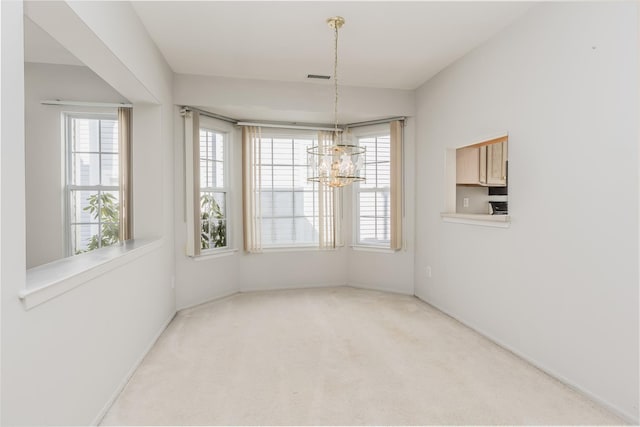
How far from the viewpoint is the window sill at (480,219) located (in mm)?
2941

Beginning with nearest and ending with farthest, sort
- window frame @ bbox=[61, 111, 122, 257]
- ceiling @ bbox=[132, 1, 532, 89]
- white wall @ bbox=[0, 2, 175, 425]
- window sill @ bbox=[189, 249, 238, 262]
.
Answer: white wall @ bbox=[0, 2, 175, 425], ceiling @ bbox=[132, 1, 532, 89], window frame @ bbox=[61, 111, 122, 257], window sill @ bbox=[189, 249, 238, 262]

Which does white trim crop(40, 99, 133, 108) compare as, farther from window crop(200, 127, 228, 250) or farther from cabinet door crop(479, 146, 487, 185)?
cabinet door crop(479, 146, 487, 185)

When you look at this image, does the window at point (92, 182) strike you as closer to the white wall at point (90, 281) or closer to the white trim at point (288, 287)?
the white wall at point (90, 281)

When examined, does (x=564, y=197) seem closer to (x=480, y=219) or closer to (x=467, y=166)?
(x=480, y=219)

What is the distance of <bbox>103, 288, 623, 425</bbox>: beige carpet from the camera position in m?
2.02

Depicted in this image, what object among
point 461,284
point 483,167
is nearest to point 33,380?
point 461,284

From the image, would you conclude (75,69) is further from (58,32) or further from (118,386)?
(118,386)

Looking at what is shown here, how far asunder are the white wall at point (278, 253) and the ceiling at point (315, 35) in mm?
214

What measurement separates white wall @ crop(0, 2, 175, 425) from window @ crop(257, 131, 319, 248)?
153cm

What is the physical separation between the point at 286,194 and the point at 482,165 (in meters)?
2.56

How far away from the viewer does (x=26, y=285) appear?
1414mm

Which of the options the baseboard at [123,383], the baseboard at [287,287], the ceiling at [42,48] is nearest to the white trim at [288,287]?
the baseboard at [287,287]

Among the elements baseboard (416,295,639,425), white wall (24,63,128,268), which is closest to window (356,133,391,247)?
baseboard (416,295,639,425)

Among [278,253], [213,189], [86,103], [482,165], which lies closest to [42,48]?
[86,103]
